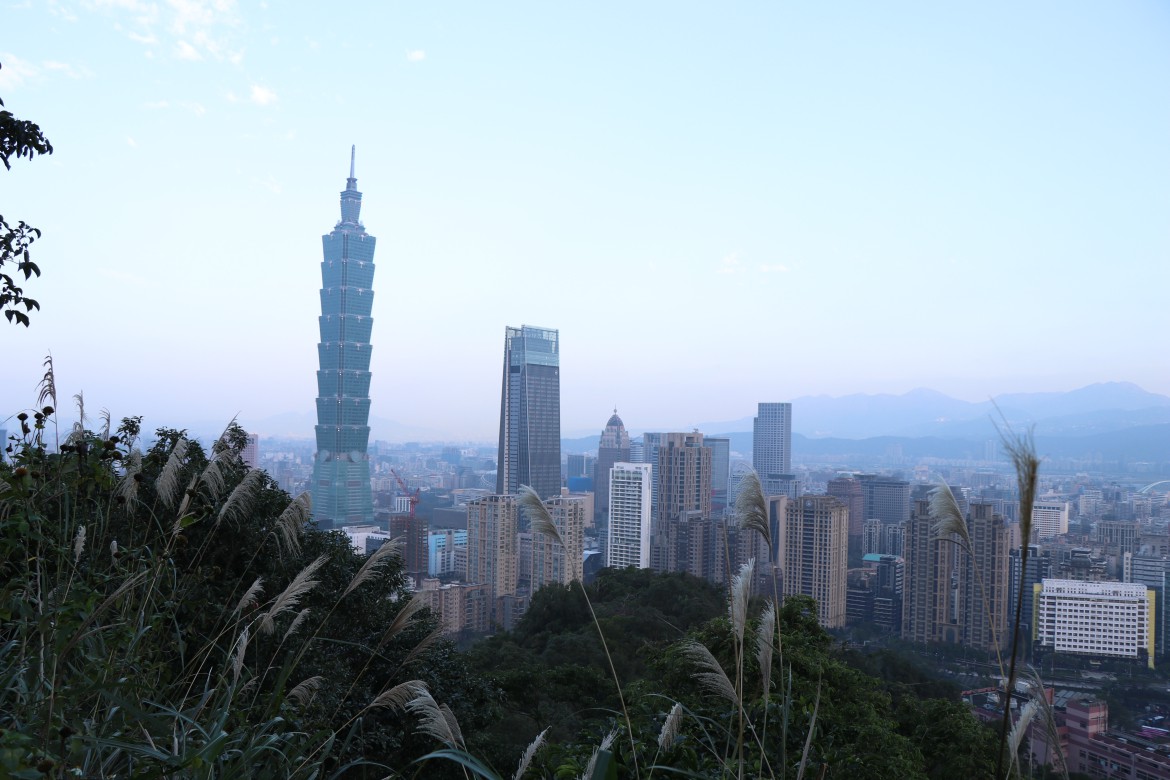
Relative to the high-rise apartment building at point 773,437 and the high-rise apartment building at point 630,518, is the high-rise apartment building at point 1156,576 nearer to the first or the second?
the high-rise apartment building at point 630,518

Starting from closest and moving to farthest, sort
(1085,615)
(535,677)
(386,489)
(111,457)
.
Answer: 1. (111,457)
2. (535,677)
3. (1085,615)
4. (386,489)

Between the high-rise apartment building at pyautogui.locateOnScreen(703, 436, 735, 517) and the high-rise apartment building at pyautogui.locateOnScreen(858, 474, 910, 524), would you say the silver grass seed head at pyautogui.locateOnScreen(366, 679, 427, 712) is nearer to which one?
the high-rise apartment building at pyautogui.locateOnScreen(703, 436, 735, 517)

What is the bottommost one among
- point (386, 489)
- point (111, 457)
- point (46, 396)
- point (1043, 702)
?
point (386, 489)

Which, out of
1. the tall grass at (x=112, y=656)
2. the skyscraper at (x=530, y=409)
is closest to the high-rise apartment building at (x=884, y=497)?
the skyscraper at (x=530, y=409)

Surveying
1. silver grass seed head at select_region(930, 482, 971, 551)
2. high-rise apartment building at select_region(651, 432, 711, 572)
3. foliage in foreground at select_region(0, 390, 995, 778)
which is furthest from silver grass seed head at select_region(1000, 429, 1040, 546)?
high-rise apartment building at select_region(651, 432, 711, 572)

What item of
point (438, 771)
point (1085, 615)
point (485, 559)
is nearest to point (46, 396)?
point (438, 771)

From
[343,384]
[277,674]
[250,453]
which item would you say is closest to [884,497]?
[250,453]

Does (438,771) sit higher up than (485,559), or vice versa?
(438,771)

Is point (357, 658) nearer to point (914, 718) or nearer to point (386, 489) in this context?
point (914, 718)
